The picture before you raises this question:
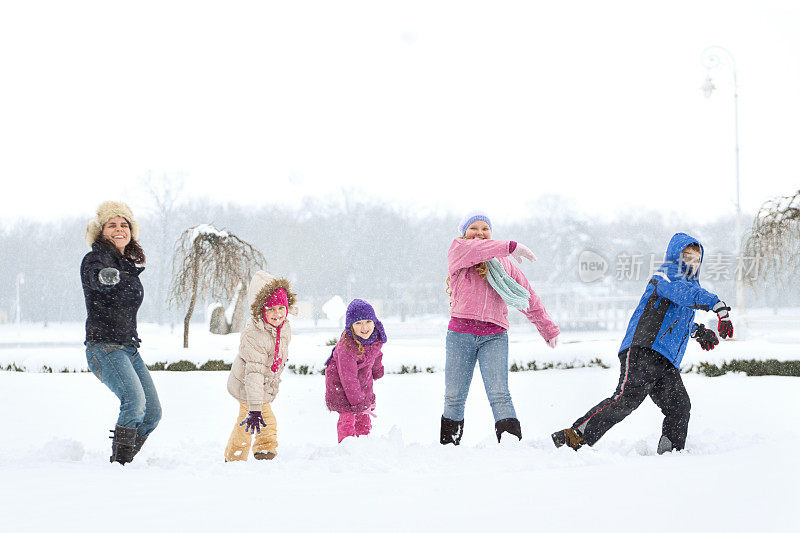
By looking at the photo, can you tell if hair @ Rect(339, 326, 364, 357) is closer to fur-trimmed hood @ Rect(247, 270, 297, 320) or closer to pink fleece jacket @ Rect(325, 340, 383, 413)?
pink fleece jacket @ Rect(325, 340, 383, 413)

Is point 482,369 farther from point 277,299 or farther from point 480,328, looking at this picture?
point 277,299

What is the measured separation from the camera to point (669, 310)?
4875mm

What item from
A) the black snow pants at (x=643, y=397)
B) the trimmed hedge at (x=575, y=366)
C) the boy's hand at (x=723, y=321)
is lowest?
the trimmed hedge at (x=575, y=366)

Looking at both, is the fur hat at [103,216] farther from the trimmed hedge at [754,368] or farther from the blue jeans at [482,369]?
the trimmed hedge at [754,368]

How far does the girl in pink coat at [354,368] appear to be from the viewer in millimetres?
5359

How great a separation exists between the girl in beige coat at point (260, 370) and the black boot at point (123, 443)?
73 cm

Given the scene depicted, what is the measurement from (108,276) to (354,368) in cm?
173

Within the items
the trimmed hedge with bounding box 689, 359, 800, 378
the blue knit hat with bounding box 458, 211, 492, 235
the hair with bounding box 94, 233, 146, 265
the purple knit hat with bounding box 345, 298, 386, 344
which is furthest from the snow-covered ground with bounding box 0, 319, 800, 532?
the trimmed hedge with bounding box 689, 359, 800, 378

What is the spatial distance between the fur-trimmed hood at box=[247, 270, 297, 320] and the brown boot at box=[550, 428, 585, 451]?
1.94 meters

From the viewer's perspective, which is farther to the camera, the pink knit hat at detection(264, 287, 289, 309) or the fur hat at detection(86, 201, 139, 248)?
the pink knit hat at detection(264, 287, 289, 309)

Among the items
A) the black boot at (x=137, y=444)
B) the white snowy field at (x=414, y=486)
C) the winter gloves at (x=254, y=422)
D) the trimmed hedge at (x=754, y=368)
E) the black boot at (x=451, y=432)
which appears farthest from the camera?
the trimmed hedge at (x=754, y=368)

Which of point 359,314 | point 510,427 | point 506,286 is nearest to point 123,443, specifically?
point 359,314

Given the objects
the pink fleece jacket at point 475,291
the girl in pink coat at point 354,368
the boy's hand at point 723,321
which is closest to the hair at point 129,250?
the girl in pink coat at point 354,368

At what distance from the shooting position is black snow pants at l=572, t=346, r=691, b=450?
4.82 m
